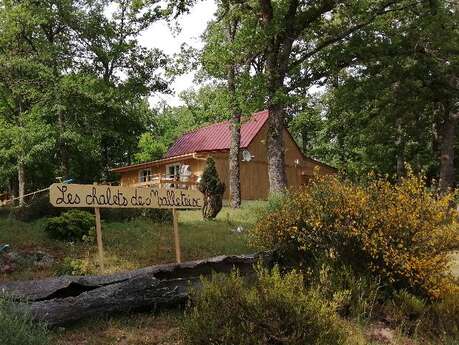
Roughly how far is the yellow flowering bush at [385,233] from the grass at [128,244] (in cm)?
274

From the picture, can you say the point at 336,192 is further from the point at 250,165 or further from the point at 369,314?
the point at 250,165

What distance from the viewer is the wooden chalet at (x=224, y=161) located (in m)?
32.4

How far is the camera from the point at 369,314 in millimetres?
7172

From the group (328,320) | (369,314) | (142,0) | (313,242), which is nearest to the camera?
(328,320)

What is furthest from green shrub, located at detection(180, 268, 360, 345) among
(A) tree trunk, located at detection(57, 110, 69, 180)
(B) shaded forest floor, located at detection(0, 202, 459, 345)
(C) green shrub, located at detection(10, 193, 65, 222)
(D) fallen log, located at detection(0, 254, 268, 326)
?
(A) tree trunk, located at detection(57, 110, 69, 180)

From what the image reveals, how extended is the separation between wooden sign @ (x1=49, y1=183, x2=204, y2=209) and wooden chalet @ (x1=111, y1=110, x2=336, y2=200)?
19726mm

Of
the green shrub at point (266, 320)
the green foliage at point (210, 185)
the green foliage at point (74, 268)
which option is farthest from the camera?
the green foliage at point (210, 185)

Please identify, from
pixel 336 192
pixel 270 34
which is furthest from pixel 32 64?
pixel 336 192

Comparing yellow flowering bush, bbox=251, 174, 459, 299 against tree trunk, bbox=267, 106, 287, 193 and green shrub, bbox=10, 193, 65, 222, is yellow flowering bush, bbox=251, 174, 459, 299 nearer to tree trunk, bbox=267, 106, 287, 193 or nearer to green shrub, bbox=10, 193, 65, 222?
tree trunk, bbox=267, 106, 287, 193

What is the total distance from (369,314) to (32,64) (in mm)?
22753

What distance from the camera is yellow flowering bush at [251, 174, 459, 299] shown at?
24.7 ft

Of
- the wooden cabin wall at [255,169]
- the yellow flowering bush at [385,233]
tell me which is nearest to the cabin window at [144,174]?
the wooden cabin wall at [255,169]

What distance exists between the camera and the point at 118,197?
8234mm

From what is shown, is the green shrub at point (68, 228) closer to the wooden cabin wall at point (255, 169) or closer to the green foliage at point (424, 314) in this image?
the green foliage at point (424, 314)
